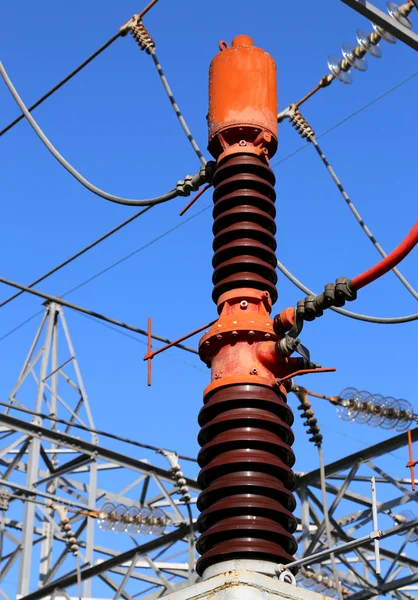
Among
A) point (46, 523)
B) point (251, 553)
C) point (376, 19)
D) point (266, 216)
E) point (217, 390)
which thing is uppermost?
point (46, 523)

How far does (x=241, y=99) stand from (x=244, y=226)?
1.00 metres

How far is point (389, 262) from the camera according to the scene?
6.79 m

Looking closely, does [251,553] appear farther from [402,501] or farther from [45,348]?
[45,348]

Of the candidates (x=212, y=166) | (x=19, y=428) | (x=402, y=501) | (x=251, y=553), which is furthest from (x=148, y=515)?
(x=251, y=553)

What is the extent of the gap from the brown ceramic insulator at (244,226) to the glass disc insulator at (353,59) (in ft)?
19.9

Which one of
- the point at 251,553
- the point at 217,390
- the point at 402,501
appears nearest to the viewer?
the point at 251,553

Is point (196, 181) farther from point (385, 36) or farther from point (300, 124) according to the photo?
point (300, 124)

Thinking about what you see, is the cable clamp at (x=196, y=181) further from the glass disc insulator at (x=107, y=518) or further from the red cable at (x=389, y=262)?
the glass disc insulator at (x=107, y=518)

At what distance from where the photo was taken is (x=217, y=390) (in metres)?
7.41

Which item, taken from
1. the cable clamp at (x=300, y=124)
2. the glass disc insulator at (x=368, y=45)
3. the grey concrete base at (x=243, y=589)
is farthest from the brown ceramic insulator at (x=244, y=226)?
the cable clamp at (x=300, y=124)

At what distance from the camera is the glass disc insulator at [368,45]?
13773 mm

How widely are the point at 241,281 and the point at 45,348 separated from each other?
15.1 m

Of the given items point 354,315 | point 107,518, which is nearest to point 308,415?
point 354,315

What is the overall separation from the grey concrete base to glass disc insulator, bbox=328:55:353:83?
9.12 meters
